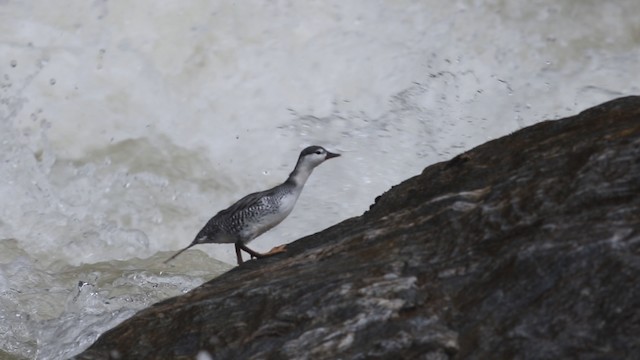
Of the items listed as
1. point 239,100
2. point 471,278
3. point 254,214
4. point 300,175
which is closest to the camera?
point 471,278

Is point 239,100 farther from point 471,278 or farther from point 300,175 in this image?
point 471,278

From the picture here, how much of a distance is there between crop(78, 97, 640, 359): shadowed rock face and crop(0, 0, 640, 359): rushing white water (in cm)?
550

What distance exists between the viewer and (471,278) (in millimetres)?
6168

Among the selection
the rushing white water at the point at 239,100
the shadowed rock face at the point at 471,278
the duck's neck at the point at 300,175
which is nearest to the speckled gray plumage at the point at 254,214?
the duck's neck at the point at 300,175

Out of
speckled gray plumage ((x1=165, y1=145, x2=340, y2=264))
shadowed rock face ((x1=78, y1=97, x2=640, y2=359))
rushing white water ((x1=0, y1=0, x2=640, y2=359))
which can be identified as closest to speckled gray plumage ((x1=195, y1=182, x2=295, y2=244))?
speckled gray plumage ((x1=165, y1=145, x2=340, y2=264))

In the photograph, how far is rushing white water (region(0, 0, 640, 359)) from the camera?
45.0ft

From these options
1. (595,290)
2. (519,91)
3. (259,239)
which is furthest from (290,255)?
(519,91)

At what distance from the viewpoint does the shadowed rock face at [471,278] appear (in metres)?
5.67

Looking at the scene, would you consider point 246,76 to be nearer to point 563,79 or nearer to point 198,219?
point 198,219

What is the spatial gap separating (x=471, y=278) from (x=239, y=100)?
9286 mm

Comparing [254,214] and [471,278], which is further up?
[254,214]

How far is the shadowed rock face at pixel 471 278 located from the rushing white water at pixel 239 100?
18.1 feet

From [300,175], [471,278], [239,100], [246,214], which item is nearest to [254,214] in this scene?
[246,214]

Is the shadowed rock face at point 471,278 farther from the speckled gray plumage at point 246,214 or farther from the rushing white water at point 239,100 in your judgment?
the rushing white water at point 239,100
